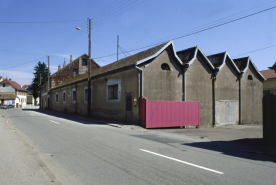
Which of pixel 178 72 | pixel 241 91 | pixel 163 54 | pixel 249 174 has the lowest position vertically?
pixel 249 174

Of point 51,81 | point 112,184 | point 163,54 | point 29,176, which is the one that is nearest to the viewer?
point 112,184

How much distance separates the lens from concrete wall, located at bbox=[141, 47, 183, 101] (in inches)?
709

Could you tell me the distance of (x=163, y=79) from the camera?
18859 millimetres

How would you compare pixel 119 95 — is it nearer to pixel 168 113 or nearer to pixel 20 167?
pixel 168 113

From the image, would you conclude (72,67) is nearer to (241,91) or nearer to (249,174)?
(241,91)

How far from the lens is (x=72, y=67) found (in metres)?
44.6

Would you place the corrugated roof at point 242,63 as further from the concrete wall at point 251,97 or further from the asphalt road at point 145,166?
the asphalt road at point 145,166

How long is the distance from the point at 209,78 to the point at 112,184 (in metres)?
19.0

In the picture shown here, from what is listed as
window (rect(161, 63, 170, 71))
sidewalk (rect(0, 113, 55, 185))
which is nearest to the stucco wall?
window (rect(161, 63, 170, 71))

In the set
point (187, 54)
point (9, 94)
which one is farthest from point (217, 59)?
point (9, 94)

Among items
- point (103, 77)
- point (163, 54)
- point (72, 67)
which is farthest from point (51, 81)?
point (163, 54)

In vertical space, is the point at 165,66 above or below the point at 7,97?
above

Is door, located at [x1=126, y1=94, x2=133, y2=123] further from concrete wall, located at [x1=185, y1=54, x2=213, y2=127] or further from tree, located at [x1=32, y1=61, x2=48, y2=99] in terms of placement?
tree, located at [x1=32, y1=61, x2=48, y2=99]

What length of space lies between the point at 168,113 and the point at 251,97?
1277cm
